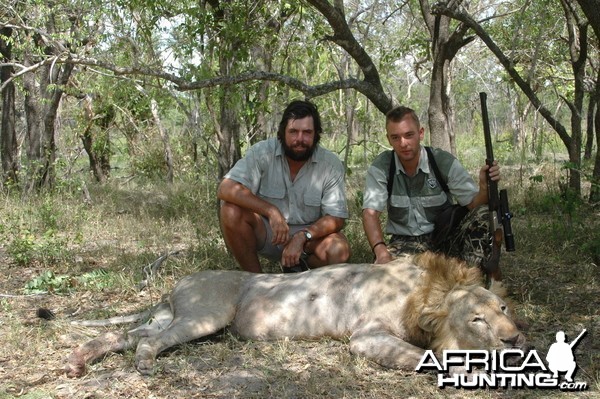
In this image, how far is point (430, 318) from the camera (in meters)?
3.57

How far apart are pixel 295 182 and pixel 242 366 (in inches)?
67.5

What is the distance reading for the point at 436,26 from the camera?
648 centimetres

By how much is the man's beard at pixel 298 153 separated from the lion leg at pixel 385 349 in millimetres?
1594

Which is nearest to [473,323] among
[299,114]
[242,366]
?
[242,366]

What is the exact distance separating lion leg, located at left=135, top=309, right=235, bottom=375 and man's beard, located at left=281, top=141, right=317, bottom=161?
55.1 inches

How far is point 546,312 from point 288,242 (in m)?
1.70

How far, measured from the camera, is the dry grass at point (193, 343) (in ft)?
11.1

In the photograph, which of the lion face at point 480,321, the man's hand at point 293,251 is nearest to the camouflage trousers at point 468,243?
the man's hand at point 293,251

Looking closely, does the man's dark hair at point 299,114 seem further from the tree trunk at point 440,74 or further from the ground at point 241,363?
the tree trunk at point 440,74

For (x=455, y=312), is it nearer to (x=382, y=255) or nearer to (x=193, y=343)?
(x=382, y=255)

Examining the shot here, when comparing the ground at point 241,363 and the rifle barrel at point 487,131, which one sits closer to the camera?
the ground at point 241,363

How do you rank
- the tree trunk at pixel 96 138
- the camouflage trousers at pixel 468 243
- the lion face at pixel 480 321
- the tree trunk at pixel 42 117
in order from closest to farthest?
1. the lion face at pixel 480 321
2. the camouflage trousers at pixel 468 243
3. the tree trunk at pixel 42 117
4. the tree trunk at pixel 96 138

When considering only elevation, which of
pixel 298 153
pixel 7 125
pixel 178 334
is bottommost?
pixel 178 334

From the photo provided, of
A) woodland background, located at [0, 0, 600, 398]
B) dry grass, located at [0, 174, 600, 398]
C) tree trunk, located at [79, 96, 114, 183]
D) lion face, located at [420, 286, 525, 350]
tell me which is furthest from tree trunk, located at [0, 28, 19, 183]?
lion face, located at [420, 286, 525, 350]
